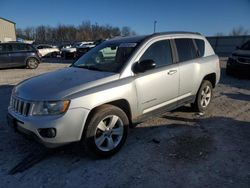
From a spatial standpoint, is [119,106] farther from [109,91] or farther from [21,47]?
[21,47]

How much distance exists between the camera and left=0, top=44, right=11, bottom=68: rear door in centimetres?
1388

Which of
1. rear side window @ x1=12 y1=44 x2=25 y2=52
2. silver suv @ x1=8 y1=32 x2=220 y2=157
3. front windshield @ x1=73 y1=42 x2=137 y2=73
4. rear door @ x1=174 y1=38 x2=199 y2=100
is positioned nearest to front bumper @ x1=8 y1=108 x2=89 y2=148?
silver suv @ x1=8 y1=32 x2=220 y2=157

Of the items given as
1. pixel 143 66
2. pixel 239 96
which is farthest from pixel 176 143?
pixel 239 96

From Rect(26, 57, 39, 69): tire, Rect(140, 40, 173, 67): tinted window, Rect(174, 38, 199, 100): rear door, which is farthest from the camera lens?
Rect(26, 57, 39, 69): tire

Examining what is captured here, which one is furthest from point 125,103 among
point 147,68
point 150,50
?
point 150,50

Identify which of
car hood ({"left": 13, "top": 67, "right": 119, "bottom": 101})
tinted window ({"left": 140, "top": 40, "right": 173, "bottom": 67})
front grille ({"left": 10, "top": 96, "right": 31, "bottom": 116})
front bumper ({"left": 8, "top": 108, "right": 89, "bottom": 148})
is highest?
tinted window ({"left": 140, "top": 40, "right": 173, "bottom": 67})

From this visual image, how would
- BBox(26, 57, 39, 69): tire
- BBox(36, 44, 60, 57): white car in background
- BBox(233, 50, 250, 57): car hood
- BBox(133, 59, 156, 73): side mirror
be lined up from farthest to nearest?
BBox(36, 44, 60, 57): white car in background → BBox(26, 57, 39, 69): tire → BBox(233, 50, 250, 57): car hood → BBox(133, 59, 156, 73): side mirror

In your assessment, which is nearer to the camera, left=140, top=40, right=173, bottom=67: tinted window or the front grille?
the front grille

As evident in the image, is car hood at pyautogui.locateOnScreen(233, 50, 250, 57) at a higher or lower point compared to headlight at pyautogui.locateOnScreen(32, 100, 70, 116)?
higher

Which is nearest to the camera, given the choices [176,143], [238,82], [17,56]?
[176,143]

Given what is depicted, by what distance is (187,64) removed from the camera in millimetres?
4840

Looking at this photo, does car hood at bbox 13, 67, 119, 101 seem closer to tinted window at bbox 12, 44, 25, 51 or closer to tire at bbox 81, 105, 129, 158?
tire at bbox 81, 105, 129, 158

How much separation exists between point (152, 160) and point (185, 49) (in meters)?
2.49

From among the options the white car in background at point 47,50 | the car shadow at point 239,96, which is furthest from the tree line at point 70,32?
the car shadow at point 239,96
